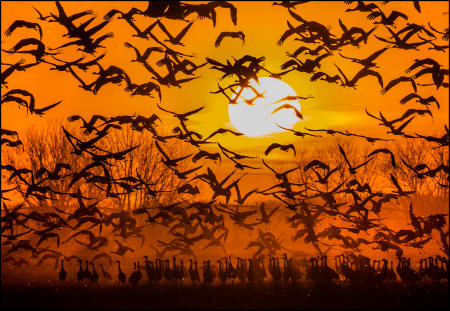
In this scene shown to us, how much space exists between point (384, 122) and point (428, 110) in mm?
1401

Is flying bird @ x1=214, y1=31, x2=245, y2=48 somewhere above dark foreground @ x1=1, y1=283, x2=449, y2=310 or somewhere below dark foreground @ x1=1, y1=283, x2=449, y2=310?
above

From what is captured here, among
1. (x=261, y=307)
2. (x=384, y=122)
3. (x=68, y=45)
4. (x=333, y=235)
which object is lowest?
(x=261, y=307)

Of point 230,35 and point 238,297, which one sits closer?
point 230,35

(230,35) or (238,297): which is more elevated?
(230,35)

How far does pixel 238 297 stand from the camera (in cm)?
2244

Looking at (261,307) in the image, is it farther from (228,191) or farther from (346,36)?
(346,36)

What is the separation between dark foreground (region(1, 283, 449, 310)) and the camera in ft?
67.3

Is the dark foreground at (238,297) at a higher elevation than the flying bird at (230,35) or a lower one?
lower

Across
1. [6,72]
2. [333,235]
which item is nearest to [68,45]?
[6,72]

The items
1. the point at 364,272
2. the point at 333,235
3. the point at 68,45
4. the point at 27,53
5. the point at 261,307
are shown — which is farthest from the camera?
the point at 364,272

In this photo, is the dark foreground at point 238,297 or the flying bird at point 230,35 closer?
the flying bird at point 230,35

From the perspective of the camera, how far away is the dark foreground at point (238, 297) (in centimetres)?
2052

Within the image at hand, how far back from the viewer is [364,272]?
1055 inches

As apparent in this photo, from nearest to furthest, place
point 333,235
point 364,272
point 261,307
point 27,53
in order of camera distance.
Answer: point 27,53, point 261,307, point 333,235, point 364,272
